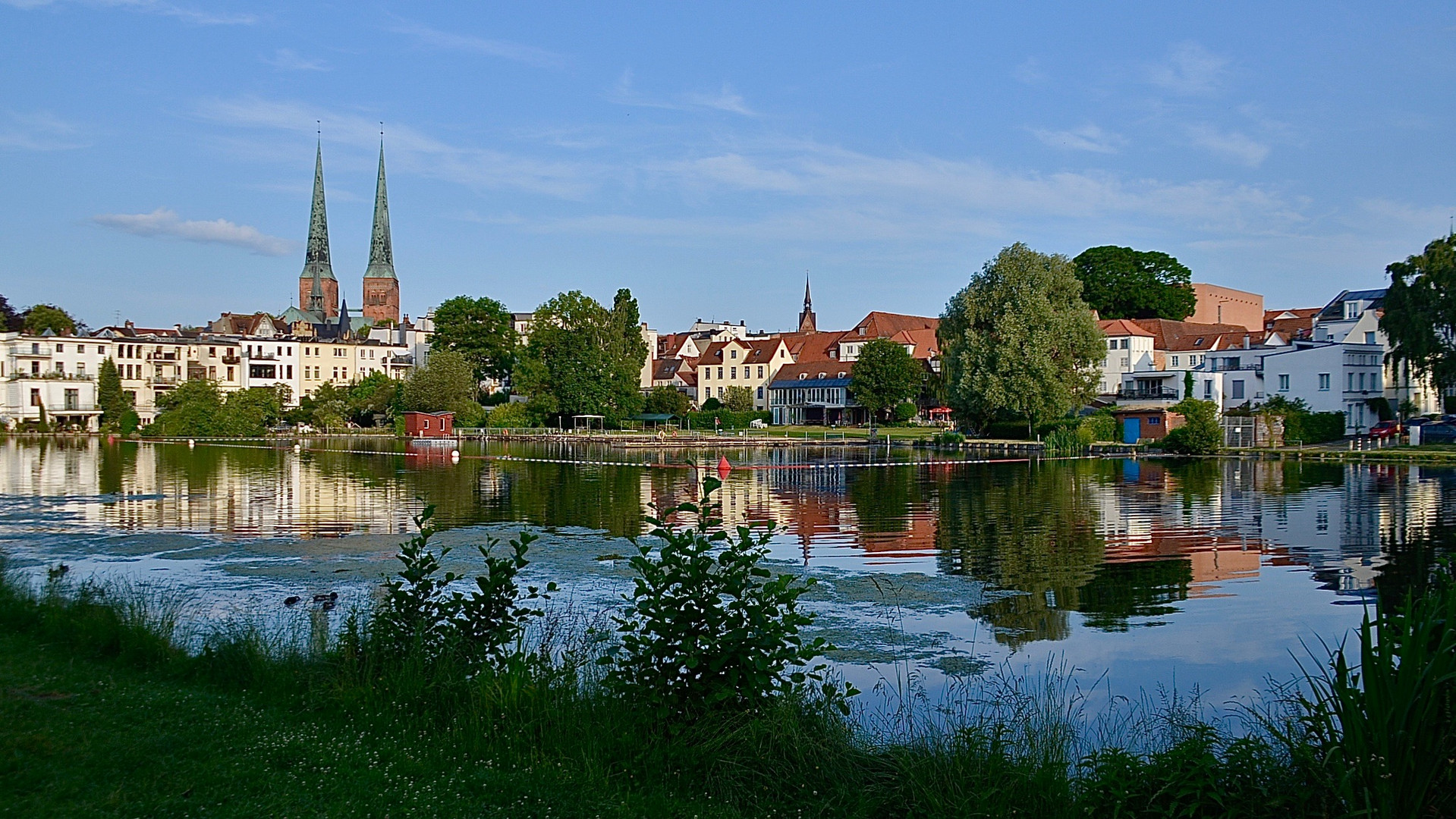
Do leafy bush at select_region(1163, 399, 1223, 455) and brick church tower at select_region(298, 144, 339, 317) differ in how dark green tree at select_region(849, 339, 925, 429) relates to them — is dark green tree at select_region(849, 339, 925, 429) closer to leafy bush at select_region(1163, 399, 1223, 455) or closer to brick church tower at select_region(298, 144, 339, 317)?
leafy bush at select_region(1163, 399, 1223, 455)

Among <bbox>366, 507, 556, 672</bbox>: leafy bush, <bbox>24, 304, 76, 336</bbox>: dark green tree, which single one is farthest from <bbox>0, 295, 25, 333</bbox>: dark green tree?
<bbox>366, 507, 556, 672</bbox>: leafy bush

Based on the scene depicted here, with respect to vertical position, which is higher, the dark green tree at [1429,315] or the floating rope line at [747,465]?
the dark green tree at [1429,315]

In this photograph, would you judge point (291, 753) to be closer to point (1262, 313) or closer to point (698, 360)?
point (698, 360)

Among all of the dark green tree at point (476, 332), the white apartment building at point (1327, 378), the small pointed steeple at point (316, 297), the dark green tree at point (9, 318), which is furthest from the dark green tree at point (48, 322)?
the white apartment building at point (1327, 378)

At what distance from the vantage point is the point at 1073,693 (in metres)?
12.0

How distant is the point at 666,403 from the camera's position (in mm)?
110812

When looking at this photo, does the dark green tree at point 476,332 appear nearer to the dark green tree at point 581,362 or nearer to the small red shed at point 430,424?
the dark green tree at point 581,362

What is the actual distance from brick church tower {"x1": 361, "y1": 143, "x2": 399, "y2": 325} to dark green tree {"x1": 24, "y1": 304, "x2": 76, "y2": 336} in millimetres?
62279

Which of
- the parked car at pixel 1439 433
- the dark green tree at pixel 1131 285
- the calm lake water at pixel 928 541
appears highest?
the dark green tree at pixel 1131 285

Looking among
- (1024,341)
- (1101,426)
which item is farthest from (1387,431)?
(1024,341)

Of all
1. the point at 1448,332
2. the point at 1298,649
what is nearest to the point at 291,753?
the point at 1298,649

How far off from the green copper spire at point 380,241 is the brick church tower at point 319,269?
6.84 meters

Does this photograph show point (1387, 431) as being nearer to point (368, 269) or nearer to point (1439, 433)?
point (1439, 433)

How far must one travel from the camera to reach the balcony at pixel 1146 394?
87.0m
